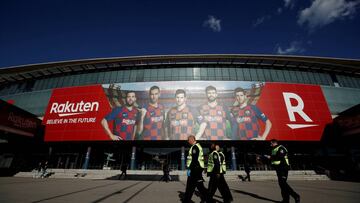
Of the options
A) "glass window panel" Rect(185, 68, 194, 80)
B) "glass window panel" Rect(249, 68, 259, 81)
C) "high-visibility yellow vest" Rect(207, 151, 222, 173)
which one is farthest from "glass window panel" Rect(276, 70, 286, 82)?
"high-visibility yellow vest" Rect(207, 151, 222, 173)

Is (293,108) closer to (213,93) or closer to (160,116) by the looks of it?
(213,93)

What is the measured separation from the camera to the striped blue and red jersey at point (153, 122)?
2212cm

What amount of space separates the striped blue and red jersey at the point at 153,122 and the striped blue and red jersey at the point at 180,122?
1.04 metres

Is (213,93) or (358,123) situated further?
(213,93)

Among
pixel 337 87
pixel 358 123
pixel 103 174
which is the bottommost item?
pixel 103 174

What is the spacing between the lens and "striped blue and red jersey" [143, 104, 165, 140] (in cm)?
2212

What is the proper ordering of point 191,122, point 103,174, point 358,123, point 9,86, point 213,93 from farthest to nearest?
point 9,86
point 213,93
point 191,122
point 358,123
point 103,174

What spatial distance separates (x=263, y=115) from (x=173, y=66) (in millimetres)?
16206

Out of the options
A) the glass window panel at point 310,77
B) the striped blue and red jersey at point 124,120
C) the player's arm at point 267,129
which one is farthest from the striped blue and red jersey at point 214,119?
the glass window panel at point 310,77

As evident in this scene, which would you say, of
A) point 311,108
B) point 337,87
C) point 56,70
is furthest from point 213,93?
point 56,70

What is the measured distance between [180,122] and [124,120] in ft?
25.7

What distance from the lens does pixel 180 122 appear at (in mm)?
22641

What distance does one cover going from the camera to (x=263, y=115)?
901 inches

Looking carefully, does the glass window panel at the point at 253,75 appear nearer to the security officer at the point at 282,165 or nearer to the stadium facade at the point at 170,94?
the stadium facade at the point at 170,94
